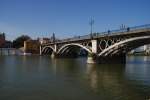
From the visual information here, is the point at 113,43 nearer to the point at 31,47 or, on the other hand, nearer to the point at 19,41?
the point at 31,47

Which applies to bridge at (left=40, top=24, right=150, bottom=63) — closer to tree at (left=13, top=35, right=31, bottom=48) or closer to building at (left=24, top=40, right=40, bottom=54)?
building at (left=24, top=40, right=40, bottom=54)

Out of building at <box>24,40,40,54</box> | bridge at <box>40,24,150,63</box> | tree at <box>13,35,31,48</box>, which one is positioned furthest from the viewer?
tree at <box>13,35,31,48</box>

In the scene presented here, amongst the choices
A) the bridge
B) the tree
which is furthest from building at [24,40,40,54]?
the bridge

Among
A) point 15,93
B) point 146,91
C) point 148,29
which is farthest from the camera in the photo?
point 148,29

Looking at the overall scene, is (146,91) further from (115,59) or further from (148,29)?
(115,59)

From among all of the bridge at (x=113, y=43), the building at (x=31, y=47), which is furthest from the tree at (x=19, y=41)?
the bridge at (x=113, y=43)

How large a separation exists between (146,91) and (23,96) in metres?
9.97

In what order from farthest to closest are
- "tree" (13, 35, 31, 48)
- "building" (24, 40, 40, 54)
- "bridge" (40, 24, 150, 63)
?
1. "tree" (13, 35, 31, 48)
2. "building" (24, 40, 40, 54)
3. "bridge" (40, 24, 150, 63)

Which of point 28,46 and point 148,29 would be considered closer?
point 148,29

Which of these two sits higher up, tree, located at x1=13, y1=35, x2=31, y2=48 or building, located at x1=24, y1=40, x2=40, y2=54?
tree, located at x1=13, y1=35, x2=31, y2=48

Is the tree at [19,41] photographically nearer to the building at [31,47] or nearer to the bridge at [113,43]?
the building at [31,47]

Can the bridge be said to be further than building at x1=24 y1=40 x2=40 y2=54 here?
No

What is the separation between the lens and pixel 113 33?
51.4 meters

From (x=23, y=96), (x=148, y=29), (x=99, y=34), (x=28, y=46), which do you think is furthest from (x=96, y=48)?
(x=28, y=46)
